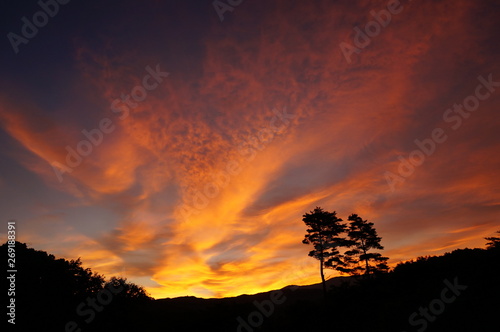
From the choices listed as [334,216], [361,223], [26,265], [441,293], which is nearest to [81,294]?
[26,265]

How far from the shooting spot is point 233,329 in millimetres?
22641

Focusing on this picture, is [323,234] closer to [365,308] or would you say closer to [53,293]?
[365,308]

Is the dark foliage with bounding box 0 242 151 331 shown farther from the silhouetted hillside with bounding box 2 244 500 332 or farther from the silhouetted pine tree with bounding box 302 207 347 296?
the silhouetted pine tree with bounding box 302 207 347 296

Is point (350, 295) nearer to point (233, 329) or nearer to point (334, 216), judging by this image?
point (233, 329)

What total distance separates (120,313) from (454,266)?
3996cm

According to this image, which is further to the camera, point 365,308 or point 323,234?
point 323,234

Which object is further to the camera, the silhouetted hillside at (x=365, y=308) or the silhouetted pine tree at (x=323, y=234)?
the silhouetted pine tree at (x=323, y=234)

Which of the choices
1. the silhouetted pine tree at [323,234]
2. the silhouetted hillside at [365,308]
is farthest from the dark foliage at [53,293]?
the silhouetted pine tree at [323,234]

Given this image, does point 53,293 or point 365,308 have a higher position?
point 53,293

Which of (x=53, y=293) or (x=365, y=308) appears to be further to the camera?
(x=53, y=293)

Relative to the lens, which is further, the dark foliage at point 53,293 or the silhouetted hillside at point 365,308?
the dark foliage at point 53,293

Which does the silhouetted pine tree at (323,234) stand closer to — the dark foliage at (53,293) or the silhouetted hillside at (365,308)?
the silhouetted hillside at (365,308)

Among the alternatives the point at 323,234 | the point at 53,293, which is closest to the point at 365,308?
the point at 323,234

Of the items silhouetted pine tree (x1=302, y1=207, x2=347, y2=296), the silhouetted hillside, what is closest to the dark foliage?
the silhouetted hillside
